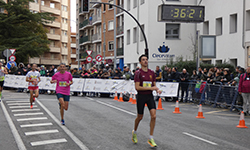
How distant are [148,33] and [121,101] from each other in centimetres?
1659

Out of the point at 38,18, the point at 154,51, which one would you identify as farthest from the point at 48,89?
the point at 38,18

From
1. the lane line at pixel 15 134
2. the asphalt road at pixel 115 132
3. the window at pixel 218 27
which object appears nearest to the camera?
the lane line at pixel 15 134

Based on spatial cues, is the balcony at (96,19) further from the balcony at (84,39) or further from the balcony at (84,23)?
the balcony at (84,39)

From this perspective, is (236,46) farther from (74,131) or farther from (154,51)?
(74,131)

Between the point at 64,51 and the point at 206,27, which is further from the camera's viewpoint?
the point at 64,51

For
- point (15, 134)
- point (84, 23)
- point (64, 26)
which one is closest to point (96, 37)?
point (84, 23)

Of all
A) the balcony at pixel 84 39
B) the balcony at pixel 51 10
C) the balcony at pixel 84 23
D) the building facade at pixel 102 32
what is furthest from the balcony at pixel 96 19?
the balcony at pixel 51 10

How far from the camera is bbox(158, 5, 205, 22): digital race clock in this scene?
21.9 m

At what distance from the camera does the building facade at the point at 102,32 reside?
52.9 m

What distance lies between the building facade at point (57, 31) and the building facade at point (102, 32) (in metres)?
10.1

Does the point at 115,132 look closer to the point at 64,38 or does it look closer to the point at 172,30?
the point at 172,30

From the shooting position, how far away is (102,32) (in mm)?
60906

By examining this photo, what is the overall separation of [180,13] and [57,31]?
71.1m

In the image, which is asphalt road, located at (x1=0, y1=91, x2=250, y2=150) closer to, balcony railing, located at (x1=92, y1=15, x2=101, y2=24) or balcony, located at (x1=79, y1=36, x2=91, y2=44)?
balcony railing, located at (x1=92, y1=15, x2=101, y2=24)
